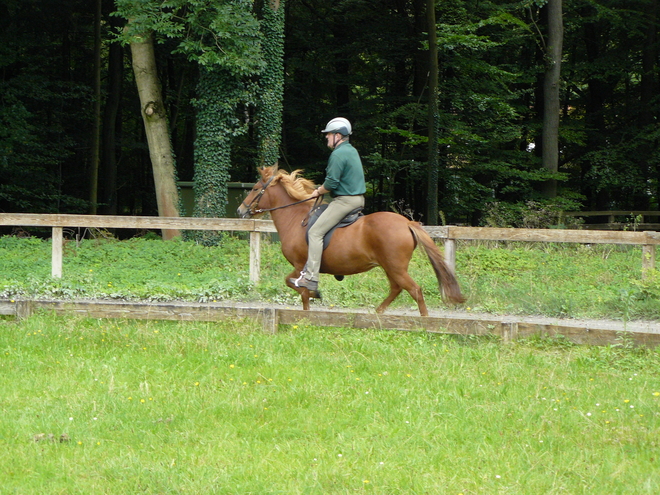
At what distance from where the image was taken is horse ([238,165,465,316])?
9094 mm

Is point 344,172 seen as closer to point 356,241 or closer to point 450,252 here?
point 356,241

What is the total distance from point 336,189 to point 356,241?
2.31 ft

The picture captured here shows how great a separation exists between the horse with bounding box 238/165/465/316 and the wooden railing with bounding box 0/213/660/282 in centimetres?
238

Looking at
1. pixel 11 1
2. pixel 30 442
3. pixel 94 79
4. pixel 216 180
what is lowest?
pixel 30 442

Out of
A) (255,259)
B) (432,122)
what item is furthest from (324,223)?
(432,122)

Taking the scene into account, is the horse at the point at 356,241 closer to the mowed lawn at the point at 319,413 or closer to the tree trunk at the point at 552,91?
the mowed lawn at the point at 319,413

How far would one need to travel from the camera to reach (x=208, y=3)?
19.0 m

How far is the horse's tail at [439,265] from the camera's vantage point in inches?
356

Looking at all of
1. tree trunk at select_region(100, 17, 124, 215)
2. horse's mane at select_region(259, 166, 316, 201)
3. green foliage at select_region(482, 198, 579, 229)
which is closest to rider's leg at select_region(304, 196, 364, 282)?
horse's mane at select_region(259, 166, 316, 201)

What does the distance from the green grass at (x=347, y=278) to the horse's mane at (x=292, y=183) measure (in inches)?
85.0

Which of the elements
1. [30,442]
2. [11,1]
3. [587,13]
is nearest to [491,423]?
[30,442]

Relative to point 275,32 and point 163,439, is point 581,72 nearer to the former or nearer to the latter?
point 275,32

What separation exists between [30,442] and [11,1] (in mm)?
25567

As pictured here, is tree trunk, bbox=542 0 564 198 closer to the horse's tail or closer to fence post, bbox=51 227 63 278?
the horse's tail
